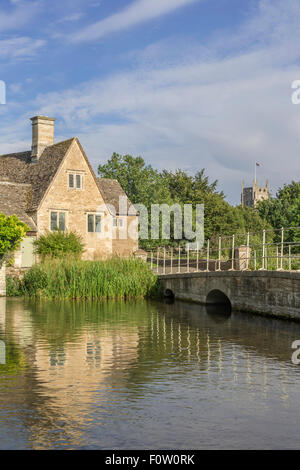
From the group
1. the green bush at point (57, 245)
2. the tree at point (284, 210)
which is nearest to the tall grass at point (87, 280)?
the green bush at point (57, 245)

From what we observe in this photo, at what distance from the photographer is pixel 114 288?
31969 mm

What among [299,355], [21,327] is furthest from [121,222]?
[299,355]

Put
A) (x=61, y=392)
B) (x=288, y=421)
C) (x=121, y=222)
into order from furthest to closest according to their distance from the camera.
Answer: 1. (x=121, y=222)
2. (x=61, y=392)
3. (x=288, y=421)

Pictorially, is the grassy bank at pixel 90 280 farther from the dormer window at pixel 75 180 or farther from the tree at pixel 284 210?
the tree at pixel 284 210

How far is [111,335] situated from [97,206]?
24.6 metres

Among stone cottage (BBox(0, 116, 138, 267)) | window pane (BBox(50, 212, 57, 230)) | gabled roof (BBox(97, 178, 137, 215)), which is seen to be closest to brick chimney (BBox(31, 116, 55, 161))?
stone cottage (BBox(0, 116, 138, 267))

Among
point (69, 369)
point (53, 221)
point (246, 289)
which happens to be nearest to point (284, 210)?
point (53, 221)

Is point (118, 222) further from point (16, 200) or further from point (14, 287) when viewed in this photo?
point (14, 287)

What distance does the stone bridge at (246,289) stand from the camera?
20.9m

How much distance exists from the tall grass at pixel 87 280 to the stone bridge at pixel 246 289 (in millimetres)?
2097

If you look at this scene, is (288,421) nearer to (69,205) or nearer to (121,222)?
(69,205)

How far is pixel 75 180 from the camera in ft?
135

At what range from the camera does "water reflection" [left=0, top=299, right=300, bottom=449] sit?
330 inches

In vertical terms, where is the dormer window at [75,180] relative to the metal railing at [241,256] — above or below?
above
